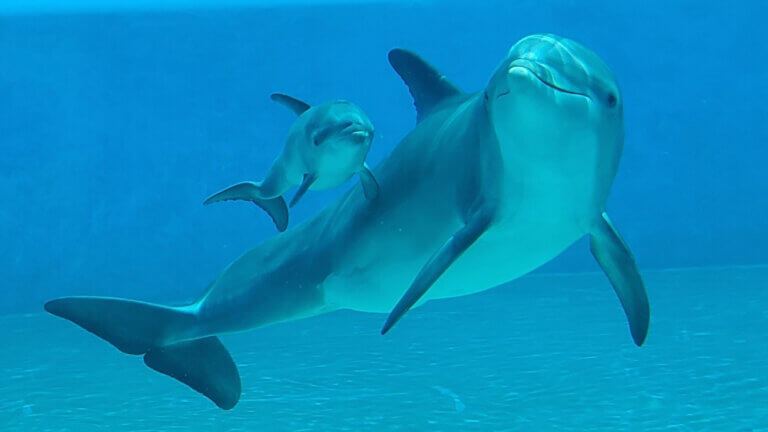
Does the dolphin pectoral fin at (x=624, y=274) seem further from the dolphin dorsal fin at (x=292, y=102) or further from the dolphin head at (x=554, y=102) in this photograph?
the dolphin dorsal fin at (x=292, y=102)

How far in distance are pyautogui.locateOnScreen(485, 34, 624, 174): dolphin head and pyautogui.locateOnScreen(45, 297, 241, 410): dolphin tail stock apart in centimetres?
282

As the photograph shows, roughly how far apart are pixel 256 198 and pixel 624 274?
11.4 ft

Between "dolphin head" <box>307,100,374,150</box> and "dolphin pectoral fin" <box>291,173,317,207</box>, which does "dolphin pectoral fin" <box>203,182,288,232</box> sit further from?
"dolphin head" <box>307,100,374,150</box>

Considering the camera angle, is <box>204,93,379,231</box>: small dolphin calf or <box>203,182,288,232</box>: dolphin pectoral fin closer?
<box>204,93,379,231</box>: small dolphin calf

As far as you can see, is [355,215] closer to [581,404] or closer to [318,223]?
[318,223]

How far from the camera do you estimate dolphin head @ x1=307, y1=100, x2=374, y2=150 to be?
6.22 meters

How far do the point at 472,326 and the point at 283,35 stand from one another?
8.29m

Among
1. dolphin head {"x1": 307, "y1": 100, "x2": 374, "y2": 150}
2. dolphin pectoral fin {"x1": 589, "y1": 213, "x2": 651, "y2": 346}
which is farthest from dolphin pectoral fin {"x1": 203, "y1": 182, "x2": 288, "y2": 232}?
dolphin pectoral fin {"x1": 589, "y1": 213, "x2": 651, "y2": 346}

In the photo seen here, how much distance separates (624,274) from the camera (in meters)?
4.80

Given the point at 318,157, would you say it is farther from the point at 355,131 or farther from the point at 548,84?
the point at 548,84

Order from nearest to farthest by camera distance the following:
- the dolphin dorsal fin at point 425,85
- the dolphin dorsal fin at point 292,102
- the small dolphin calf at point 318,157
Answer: the dolphin dorsal fin at point 425,85 < the small dolphin calf at point 318,157 < the dolphin dorsal fin at point 292,102

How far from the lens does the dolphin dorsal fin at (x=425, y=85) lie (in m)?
5.73

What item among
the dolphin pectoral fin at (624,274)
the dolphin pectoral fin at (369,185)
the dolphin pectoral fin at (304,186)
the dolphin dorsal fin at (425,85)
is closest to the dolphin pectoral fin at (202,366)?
the dolphin pectoral fin at (304,186)

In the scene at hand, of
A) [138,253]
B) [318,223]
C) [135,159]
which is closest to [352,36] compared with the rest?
[135,159]
